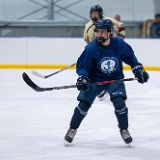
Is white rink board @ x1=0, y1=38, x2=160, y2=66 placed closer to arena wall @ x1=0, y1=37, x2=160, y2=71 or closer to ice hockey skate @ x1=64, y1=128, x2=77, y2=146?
arena wall @ x1=0, y1=37, x2=160, y2=71

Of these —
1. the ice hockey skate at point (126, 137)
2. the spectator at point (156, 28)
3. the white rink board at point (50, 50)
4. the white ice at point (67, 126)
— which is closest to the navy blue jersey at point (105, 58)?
the ice hockey skate at point (126, 137)

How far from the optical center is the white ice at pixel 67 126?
10.9 feet

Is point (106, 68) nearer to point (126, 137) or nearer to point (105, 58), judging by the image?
point (105, 58)

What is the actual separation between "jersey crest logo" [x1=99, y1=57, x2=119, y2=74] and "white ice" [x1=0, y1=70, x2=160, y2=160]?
19.7 inches

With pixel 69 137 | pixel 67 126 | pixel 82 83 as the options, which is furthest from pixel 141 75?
pixel 67 126

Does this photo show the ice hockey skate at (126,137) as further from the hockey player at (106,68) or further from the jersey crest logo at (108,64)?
the jersey crest logo at (108,64)

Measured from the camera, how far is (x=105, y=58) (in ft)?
11.2

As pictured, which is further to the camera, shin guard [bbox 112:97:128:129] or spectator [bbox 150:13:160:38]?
spectator [bbox 150:13:160:38]

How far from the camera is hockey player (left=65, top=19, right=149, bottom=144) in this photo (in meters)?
3.41

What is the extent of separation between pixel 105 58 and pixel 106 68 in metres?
0.07

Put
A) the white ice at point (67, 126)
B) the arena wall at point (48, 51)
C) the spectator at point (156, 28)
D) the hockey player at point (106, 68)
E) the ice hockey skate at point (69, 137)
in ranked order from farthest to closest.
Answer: the spectator at point (156, 28), the arena wall at point (48, 51), the ice hockey skate at point (69, 137), the hockey player at point (106, 68), the white ice at point (67, 126)

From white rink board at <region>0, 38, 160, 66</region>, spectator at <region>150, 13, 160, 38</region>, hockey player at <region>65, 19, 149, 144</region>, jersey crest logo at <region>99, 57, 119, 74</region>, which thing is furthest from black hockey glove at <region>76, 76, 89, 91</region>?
spectator at <region>150, 13, 160, 38</region>

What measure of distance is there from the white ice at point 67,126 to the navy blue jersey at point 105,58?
491 mm

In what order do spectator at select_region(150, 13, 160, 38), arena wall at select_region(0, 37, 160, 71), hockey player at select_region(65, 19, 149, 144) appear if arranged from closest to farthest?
hockey player at select_region(65, 19, 149, 144) → arena wall at select_region(0, 37, 160, 71) → spectator at select_region(150, 13, 160, 38)
